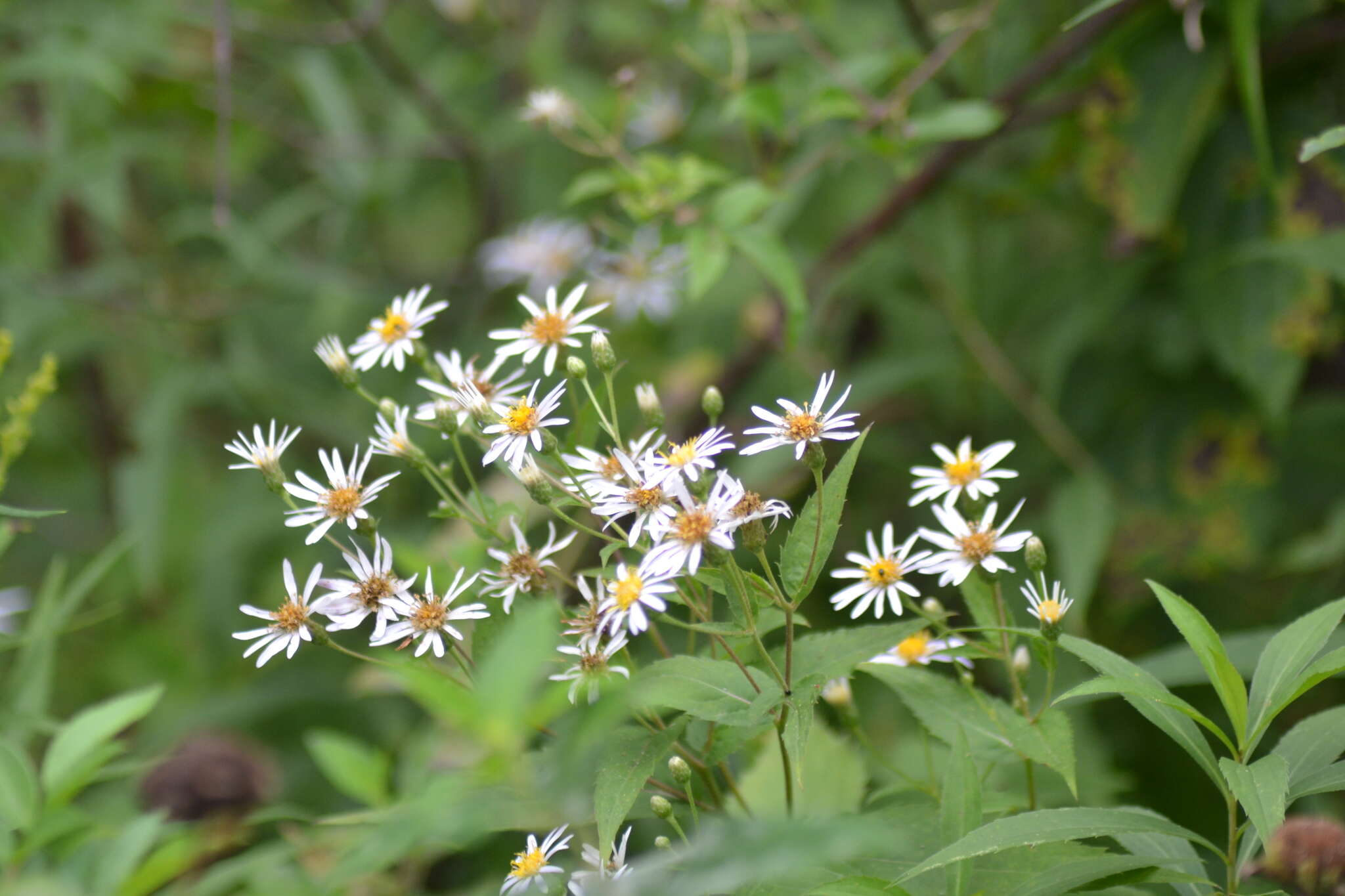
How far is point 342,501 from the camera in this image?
24.3 inches

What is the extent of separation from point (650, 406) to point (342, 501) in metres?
0.19

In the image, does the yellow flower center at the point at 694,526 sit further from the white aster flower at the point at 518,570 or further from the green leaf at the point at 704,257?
the green leaf at the point at 704,257

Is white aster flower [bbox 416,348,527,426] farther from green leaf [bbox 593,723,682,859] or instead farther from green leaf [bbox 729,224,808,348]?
green leaf [bbox 729,224,808,348]

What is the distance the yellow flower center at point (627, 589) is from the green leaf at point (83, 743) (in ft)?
1.28

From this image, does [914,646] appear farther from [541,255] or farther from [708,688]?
[541,255]

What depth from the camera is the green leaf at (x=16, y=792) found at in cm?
60

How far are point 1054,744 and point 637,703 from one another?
26 centimetres

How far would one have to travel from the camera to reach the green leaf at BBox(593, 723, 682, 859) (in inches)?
20.9

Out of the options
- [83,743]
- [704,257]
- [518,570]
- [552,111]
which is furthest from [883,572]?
[552,111]

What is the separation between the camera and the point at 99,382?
189 centimetres

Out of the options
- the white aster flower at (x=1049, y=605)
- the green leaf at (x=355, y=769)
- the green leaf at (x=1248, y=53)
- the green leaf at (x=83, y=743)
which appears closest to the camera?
the white aster flower at (x=1049, y=605)

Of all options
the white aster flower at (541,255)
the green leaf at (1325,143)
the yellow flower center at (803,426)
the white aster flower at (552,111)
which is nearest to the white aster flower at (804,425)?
the yellow flower center at (803,426)

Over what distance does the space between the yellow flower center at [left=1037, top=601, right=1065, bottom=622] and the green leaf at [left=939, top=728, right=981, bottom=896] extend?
0.08m

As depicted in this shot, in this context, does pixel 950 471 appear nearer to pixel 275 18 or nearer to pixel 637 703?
pixel 637 703
